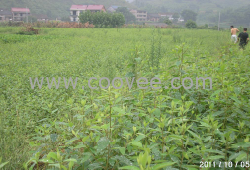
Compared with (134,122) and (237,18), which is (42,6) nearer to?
(237,18)

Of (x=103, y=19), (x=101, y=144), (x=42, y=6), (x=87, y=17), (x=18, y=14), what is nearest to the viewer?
(x=101, y=144)

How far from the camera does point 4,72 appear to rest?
520cm

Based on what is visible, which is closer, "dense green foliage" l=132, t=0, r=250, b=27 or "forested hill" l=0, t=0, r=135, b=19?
"forested hill" l=0, t=0, r=135, b=19

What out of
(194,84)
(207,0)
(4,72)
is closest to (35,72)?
(4,72)

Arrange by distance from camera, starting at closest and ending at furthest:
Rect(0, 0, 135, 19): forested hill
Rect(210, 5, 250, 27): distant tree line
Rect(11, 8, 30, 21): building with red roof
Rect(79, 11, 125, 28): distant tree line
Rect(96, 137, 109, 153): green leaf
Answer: Rect(96, 137, 109, 153): green leaf, Rect(79, 11, 125, 28): distant tree line, Rect(11, 8, 30, 21): building with red roof, Rect(210, 5, 250, 27): distant tree line, Rect(0, 0, 135, 19): forested hill

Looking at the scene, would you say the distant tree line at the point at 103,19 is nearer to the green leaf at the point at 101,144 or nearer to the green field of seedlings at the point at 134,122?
the green field of seedlings at the point at 134,122

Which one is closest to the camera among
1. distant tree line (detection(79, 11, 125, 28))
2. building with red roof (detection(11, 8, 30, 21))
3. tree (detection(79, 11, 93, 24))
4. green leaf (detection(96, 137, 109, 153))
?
green leaf (detection(96, 137, 109, 153))

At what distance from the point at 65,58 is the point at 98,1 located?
353 feet

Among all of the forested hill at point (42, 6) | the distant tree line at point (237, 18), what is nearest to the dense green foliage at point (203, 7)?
the distant tree line at point (237, 18)

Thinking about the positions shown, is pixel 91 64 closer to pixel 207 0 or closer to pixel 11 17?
pixel 11 17

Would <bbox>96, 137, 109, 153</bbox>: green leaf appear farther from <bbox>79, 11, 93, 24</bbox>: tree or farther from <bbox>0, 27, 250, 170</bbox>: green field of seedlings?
<bbox>79, 11, 93, 24</bbox>: tree

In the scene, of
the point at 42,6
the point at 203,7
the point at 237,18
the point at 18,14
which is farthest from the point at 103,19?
the point at 203,7

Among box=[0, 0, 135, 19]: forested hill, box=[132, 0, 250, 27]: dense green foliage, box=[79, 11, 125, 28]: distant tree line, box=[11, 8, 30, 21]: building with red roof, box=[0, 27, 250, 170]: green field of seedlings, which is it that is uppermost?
box=[132, 0, 250, 27]: dense green foliage

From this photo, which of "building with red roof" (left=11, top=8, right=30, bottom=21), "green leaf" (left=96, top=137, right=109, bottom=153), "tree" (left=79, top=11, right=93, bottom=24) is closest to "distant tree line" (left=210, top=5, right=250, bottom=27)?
"tree" (left=79, top=11, right=93, bottom=24)
